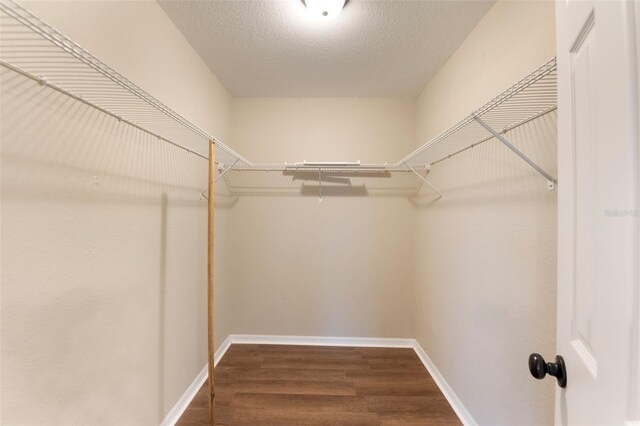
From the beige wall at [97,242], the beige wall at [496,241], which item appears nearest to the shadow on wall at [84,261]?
the beige wall at [97,242]

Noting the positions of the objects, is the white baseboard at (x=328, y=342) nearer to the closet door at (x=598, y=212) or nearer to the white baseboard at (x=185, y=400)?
the white baseboard at (x=185, y=400)

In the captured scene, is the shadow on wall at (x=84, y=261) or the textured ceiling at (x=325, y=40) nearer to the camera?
the shadow on wall at (x=84, y=261)

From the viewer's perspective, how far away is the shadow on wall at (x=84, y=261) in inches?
31.0

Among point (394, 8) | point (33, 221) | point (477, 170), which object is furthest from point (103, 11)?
point (477, 170)

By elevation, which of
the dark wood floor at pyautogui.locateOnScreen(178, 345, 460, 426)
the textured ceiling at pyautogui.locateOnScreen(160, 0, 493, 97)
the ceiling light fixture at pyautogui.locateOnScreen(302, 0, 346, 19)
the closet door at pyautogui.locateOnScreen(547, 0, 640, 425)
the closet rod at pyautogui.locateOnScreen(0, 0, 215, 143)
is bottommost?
the dark wood floor at pyautogui.locateOnScreen(178, 345, 460, 426)

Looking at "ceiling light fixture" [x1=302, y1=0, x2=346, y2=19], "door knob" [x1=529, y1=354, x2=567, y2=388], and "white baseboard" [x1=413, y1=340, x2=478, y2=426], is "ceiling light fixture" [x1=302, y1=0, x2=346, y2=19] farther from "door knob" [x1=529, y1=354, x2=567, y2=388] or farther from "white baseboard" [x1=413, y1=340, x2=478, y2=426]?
"white baseboard" [x1=413, y1=340, x2=478, y2=426]

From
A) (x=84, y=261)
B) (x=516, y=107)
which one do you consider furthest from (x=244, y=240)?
(x=516, y=107)

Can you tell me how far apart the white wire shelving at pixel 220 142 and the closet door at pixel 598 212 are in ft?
0.95

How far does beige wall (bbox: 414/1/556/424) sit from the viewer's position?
1.07 meters

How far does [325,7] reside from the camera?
1.41 metres

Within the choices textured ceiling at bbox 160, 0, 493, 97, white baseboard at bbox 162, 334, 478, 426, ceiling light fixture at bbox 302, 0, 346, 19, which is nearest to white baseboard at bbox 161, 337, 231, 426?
white baseboard at bbox 162, 334, 478, 426

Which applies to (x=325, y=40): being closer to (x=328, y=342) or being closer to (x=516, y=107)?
(x=516, y=107)

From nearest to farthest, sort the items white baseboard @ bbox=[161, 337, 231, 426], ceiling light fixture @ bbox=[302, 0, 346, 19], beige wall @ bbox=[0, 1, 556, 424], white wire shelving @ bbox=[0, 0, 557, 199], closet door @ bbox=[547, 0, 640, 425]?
closet door @ bbox=[547, 0, 640, 425] → white wire shelving @ bbox=[0, 0, 557, 199] → beige wall @ bbox=[0, 1, 556, 424] → ceiling light fixture @ bbox=[302, 0, 346, 19] → white baseboard @ bbox=[161, 337, 231, 426]

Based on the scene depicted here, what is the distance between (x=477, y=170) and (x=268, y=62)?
1.72 metres
